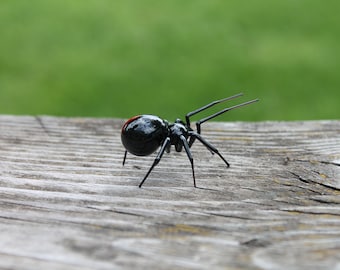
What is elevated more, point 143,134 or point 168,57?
point 168,57

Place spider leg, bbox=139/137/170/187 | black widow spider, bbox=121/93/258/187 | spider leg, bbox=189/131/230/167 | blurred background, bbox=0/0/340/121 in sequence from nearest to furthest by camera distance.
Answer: spider leg, bbox=139/137/170/187
spider leg, bbox=189/131/230/167
black widow spider, bbox=121/93/258/187
blurred background, bbox=0/0/340/121

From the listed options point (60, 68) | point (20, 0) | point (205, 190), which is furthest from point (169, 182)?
point (20, 0)

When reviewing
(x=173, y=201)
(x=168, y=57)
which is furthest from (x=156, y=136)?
(x=168, y=57)

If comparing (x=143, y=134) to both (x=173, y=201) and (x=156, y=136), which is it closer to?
(x=156, y=136)

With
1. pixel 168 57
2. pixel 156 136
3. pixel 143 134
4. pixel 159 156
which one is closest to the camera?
Answer: pixel 159 156

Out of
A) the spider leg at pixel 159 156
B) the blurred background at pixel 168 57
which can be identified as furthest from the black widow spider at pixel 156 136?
the blurred background at pixel 168 57

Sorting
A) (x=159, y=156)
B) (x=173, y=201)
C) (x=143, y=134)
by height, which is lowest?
(x=173, y=201)

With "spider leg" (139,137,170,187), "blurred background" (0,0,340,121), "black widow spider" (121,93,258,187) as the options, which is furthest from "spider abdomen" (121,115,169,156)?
"blurred background" (0,0,340,121)

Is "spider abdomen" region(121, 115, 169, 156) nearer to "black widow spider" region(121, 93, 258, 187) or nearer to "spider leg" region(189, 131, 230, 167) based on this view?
"black widow spider" region(121, 93, 258, 187)
